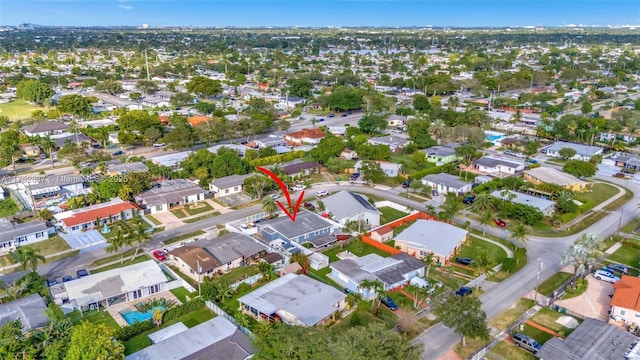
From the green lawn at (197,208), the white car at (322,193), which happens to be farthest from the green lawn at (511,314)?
the green lawn at (197,208)

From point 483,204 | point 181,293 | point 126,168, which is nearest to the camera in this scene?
point 181,293

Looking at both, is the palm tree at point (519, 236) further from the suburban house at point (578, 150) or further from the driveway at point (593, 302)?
the suburban house at point (578, 150)

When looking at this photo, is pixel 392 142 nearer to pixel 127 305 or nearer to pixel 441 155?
pixel 441 155

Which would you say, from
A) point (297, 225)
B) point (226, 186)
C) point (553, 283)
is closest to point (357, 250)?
point (297, 225)

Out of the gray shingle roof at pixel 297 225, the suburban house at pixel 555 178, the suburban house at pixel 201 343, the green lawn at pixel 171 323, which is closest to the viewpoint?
the suburban house at pixel 201 343

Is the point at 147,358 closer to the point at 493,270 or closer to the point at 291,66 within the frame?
the point at 493,270

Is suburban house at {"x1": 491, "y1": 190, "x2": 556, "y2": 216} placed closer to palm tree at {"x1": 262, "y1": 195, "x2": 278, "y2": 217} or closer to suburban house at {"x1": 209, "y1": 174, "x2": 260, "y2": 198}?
palm tree at {"x1": 262, "y1": 195, "x2": 278, "y2": 217}

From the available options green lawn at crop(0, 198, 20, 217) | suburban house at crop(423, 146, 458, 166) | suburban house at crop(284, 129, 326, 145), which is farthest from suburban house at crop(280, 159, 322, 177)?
green lawn at crop(0, 198, 20, 217)
